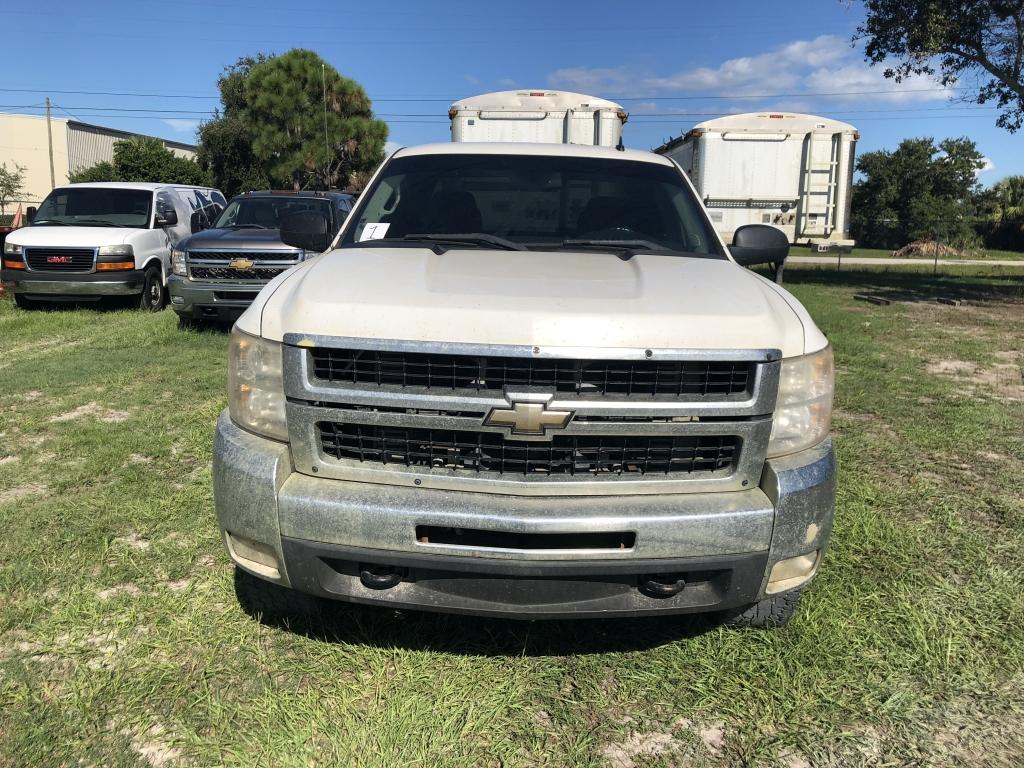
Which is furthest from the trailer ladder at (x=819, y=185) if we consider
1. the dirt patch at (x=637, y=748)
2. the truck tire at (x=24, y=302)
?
the dirt patch at (x=637, y=748)

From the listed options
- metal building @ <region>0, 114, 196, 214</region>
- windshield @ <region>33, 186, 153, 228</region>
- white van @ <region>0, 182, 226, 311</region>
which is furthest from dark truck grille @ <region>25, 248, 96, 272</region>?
metal building @ <region>0, 114, 196, 214</region>

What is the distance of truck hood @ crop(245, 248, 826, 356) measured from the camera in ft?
8.01

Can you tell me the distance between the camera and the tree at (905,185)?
3884cm

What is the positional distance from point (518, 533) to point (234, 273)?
7754mm

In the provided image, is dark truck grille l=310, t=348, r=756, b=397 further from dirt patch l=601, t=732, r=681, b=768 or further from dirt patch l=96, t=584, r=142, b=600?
dirt patch l=96, t=584, r=142, b=600

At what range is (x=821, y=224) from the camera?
17188mm

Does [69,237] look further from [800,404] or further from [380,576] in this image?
[800,404]

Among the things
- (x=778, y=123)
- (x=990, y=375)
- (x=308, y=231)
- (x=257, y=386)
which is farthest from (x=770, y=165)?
(x=257, y=386)

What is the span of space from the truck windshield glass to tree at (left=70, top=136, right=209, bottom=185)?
1414 inches

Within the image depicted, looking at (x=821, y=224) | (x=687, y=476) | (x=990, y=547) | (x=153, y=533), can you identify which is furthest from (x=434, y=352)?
(x=821, y=224)

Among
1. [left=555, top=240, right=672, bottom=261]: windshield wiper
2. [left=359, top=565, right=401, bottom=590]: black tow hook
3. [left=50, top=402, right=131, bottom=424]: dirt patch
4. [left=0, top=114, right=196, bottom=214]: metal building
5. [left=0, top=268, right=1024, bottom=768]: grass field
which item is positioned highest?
[left=0, top=114, right=196, bottom=214]: metal building

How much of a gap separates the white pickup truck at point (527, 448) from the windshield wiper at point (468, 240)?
0.71 metres

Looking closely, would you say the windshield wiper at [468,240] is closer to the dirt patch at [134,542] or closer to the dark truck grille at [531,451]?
the dark truck grille at [531,451]

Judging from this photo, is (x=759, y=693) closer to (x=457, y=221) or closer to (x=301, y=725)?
(x=301, y=725)
